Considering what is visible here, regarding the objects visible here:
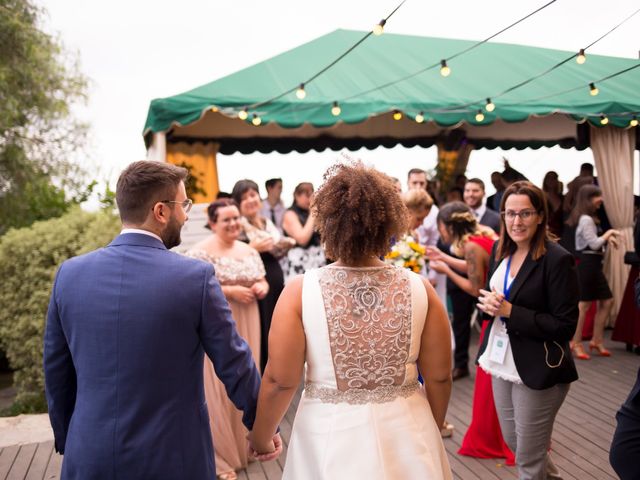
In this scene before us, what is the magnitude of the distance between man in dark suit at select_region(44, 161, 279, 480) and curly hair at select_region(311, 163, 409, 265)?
1.44 ft

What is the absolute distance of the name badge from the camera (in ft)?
9.88

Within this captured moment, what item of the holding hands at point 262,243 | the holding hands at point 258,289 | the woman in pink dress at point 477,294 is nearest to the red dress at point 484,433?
the woman in pink dress at point 477,294

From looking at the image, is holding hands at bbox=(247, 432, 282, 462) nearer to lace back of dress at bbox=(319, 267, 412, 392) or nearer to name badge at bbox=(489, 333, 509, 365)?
lace back of dress at bbox=(319, 267, 412, 392)

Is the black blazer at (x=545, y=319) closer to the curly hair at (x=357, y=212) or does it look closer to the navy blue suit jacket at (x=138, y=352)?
the curly hair at (x=357, y=212)

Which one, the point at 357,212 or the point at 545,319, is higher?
the point at 357,212

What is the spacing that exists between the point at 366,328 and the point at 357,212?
39 centimetres

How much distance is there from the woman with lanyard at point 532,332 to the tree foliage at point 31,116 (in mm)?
9291

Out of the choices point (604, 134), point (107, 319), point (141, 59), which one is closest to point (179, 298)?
point (107, 319)

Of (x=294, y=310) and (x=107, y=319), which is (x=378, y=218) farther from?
(x=107, y=319)

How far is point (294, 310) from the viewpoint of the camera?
78.3 inches

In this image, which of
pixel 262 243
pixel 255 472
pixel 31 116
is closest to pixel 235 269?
pixel 262 243

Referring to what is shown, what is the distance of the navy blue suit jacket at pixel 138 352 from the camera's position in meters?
1.86

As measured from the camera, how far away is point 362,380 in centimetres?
197

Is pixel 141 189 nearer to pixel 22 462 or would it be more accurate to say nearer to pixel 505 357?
pixel 505 357
